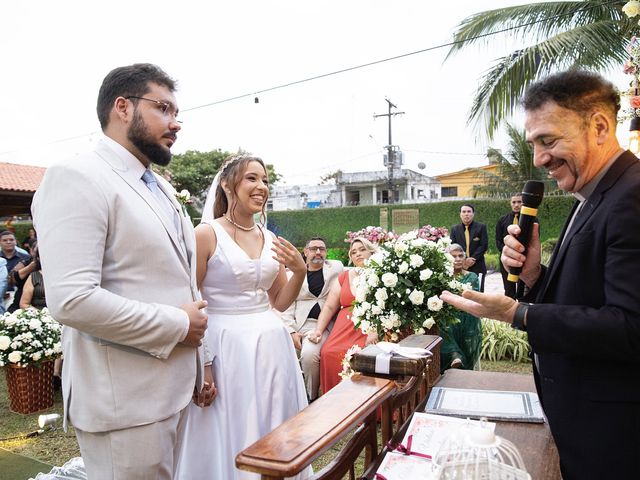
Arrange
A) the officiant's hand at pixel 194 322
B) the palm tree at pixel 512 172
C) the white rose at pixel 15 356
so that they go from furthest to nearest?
the palm tree at pixel 512 172
the white rose at pixel 15 356
the officiant's hand at pixel 194 322

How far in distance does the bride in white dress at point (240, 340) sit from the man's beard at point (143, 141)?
2.59 feet

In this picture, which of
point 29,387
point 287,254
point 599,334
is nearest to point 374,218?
point 29,387

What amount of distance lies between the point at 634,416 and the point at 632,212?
599 mm

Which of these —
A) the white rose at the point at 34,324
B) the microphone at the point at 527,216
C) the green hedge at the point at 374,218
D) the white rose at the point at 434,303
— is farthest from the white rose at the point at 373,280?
the green hedge at the point at 374,218

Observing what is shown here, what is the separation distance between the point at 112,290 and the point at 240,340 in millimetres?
1007

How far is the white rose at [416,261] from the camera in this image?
3.87m

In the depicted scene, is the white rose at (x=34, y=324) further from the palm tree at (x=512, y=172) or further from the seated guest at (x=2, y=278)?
the palm tree at (x=512, y=172)

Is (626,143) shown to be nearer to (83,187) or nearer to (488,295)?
(488,295)

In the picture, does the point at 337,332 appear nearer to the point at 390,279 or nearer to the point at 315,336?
the point at 315,336

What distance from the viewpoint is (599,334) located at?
1.44 metres

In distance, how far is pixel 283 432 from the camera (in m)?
1.43

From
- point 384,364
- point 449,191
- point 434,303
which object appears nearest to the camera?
point 384,364

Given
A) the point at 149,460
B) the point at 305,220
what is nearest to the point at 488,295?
the point at 149,460

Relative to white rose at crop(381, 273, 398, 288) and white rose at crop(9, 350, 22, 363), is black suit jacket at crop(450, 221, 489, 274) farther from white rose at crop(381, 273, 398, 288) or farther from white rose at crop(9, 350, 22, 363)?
white rose at crop(9, 350, 22, 363)
